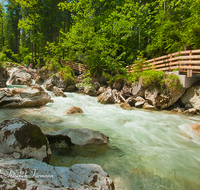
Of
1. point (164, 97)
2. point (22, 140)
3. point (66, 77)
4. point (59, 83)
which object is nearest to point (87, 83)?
point (66, 77)

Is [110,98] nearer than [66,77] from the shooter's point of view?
Yes

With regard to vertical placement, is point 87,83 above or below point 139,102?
above

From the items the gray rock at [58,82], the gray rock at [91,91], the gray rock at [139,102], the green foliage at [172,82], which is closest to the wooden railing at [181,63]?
the green foliage at [172,82]

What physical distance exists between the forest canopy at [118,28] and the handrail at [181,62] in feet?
3.21

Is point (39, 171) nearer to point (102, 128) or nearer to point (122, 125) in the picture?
point (102, 128)

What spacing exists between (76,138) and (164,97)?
7901mm

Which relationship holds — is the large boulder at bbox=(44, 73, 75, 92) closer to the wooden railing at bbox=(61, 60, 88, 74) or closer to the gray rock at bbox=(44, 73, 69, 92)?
the gray rock at bbox=(44, 73, 69, 92)

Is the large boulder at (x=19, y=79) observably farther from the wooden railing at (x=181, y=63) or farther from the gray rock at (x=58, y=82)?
the wooden railing at (x=181, y=63)

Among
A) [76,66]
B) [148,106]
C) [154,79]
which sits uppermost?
[76,66]

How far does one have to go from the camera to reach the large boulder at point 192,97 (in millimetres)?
8324

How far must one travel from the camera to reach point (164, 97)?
30.9 feet

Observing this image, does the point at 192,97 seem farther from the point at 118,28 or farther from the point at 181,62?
the point at 118,28

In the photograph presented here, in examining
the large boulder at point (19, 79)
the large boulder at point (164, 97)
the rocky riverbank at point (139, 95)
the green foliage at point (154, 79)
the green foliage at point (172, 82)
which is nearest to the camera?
the rocky riverbank at point (139, 95)

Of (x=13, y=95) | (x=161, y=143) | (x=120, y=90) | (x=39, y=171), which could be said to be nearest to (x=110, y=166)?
(x=39, y=171)
